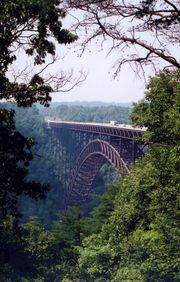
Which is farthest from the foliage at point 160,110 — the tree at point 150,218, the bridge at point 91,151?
the bridge at point 91,151

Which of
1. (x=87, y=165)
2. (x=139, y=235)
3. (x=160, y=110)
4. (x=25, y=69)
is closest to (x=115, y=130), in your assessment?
(x=87, y=165)

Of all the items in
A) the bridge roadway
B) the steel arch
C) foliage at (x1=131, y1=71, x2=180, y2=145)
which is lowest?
the steel arch

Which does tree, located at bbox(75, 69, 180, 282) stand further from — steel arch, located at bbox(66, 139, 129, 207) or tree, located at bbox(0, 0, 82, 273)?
steel arch, located at bbox(66, 139, 129, 207)

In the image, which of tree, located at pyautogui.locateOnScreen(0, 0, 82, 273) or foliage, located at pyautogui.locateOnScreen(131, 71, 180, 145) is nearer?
tree, located at pyautogui.locateOnScreen(0, 0, 82, 273)

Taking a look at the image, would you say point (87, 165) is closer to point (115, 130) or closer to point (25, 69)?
point (115, 130)

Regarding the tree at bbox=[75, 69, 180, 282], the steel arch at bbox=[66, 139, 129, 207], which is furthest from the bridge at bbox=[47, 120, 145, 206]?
the tree at bbox=[75, 69, 180, 282]

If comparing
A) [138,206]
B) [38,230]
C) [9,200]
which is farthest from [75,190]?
[9,200]

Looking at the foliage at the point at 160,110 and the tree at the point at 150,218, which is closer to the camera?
the tree at the point at 150,218

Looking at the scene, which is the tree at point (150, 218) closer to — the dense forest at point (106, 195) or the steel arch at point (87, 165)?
the dense forest at point (106, 195)
